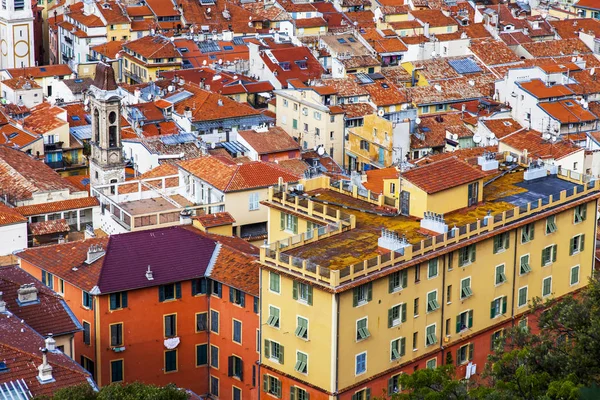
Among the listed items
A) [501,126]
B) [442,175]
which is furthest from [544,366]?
[501,126]

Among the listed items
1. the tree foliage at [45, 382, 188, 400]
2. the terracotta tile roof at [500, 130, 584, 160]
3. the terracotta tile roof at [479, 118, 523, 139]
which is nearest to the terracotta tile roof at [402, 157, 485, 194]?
the tree foliage at [45, 382, 188, 400]

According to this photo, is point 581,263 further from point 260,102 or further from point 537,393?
point 260,102

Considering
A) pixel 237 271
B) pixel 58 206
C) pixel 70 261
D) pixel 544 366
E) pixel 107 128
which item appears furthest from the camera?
pixel 107 128

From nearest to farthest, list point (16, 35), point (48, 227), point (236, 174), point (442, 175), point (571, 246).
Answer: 1. point (442, 175)
2. point (571, 246)
3. point (236, 174)
4. point (48, 227)
5. point (16, 35)

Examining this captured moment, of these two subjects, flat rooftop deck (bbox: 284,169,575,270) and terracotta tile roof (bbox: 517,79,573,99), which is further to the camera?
terracotta tile roof (bbox: 517,79,573,99)

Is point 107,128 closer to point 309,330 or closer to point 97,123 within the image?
point 97,123

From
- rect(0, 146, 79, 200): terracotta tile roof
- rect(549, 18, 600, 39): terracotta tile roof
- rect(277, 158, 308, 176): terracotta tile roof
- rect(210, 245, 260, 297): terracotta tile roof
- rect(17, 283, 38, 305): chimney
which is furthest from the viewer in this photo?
rect(549, 18, 600, 39): terracotta tile roof

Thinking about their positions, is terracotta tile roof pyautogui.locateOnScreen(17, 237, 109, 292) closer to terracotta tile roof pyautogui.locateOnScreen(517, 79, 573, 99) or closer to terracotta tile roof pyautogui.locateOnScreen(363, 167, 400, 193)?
terracotta tile roof pyautogui.locateOnScreen(363, 167, 400, 193)
